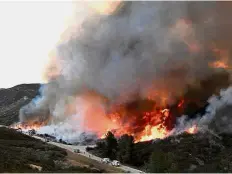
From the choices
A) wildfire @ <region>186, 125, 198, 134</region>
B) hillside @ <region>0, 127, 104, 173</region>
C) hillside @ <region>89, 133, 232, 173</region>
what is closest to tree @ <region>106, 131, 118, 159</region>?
hillside @ <region>89, 133, 232, 173</region>

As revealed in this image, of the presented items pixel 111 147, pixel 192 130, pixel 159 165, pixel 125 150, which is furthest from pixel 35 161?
pixel 192 130

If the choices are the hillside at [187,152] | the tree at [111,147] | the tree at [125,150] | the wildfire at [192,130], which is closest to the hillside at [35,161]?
the tree at [111,147]

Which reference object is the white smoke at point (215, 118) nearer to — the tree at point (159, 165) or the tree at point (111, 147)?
the tree at point (111, 147)

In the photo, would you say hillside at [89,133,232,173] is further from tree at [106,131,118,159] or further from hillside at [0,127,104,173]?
hillside at [0,127,104,173]

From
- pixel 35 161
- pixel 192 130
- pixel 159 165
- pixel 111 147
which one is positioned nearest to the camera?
pixel 159 165

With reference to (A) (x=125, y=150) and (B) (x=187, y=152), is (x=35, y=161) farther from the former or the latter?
(B) (x=187, y=152)

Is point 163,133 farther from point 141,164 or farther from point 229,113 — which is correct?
point 141,164

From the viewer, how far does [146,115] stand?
158 meters

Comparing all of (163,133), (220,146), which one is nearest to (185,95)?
(163,133)

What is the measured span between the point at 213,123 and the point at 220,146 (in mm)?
17982

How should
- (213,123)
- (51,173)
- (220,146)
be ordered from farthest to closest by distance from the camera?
(213,123), (220,146), (51,173)

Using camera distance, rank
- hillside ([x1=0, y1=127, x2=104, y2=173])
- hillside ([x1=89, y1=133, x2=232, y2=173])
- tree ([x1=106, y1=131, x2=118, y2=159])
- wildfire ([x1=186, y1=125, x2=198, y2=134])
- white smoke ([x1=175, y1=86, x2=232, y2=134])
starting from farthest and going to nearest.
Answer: white smoke ([x1=175, y1=86, x2=232, y2=134]) < wildfire ([x1=186, y1=125, x2=198, y2=134]) < tree ([x1=106, y1=131, x2=118, y2=159]) < hillside ([x1=89, y1=133, x2=232, y2=173]) < hillside ([x1=0, y1=127, x2=104, y2=173])

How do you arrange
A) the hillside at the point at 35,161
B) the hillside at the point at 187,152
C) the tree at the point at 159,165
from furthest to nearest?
the hillside at the point at 187,152 < the tree at the point at 159,165 < the hillside at the point at 35,161

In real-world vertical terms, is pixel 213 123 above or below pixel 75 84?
below
